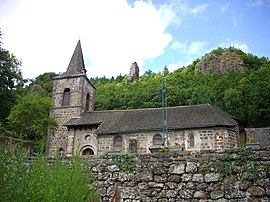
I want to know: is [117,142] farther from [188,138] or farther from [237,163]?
[237,163]

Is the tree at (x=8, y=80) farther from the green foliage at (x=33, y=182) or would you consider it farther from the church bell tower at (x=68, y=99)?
the green foliage at (x=33, y=182)

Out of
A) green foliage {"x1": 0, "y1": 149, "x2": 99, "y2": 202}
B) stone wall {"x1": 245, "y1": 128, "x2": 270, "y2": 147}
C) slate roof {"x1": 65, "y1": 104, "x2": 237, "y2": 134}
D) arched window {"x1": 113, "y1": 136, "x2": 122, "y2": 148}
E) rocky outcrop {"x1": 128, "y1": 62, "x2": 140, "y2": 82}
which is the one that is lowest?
green foliage {"x1": 0, "y1": 149, "x2": 99, "y2": 202}

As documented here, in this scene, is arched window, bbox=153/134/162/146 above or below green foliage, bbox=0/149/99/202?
above

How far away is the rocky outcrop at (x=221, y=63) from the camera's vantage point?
166 feet

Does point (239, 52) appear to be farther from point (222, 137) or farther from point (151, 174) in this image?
point (151, 174)

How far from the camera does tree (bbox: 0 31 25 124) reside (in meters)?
25.5

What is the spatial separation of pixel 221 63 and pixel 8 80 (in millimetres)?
41475

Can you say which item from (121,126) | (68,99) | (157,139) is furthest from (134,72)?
(157,139)

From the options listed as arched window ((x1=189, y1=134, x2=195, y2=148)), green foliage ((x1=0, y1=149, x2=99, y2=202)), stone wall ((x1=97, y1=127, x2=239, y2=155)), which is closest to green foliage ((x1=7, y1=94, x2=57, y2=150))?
stone wall ((x1=97, y1=127, x2=239, y2=155))

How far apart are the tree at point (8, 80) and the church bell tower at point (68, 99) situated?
4.22 metres

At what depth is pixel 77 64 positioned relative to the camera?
1246 inches

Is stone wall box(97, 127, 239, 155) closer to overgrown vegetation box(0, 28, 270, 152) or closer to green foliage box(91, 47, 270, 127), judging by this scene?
overgrown vegetation box(0, 28, 270, 152)

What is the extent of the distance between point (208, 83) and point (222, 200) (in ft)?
131

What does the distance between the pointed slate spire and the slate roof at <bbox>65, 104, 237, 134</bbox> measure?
20.8ft
